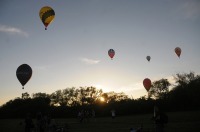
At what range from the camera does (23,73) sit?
2991 cm

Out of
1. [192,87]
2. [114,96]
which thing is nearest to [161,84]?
[114,96]

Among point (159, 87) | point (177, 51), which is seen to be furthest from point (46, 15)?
Answer: point (159, 87)

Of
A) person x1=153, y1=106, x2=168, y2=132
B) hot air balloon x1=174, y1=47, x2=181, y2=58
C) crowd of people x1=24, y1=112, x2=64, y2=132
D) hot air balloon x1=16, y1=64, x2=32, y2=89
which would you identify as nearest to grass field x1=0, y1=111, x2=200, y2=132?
crowd of people x1=24, y1=112, x2=64, y2=132

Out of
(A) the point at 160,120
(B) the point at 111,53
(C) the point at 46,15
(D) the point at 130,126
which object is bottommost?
(D) the point at 130,126

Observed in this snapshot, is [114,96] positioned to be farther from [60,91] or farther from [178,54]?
[178,54]

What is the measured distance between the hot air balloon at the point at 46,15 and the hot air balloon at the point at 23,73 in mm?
5806

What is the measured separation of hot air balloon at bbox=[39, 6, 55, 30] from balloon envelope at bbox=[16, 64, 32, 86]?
581cm

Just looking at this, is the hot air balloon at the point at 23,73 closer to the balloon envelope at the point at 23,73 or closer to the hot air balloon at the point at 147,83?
the balloon envelope at the point at 23,73

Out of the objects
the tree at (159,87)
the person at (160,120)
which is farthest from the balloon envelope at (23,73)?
the tree at (159,87)

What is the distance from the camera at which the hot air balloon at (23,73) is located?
96.6 ft

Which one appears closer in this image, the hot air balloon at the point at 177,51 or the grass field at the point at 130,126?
the grass field at the point at 130,126

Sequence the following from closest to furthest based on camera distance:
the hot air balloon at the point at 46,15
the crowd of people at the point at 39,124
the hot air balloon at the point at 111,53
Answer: the crowd of people at the point at 39,124 < the hot air balloon at the point at 46,15 < the hot air balloon at the point at 111,53

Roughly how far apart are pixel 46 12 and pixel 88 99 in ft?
298

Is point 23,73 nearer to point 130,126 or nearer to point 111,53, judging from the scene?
point 130,126
